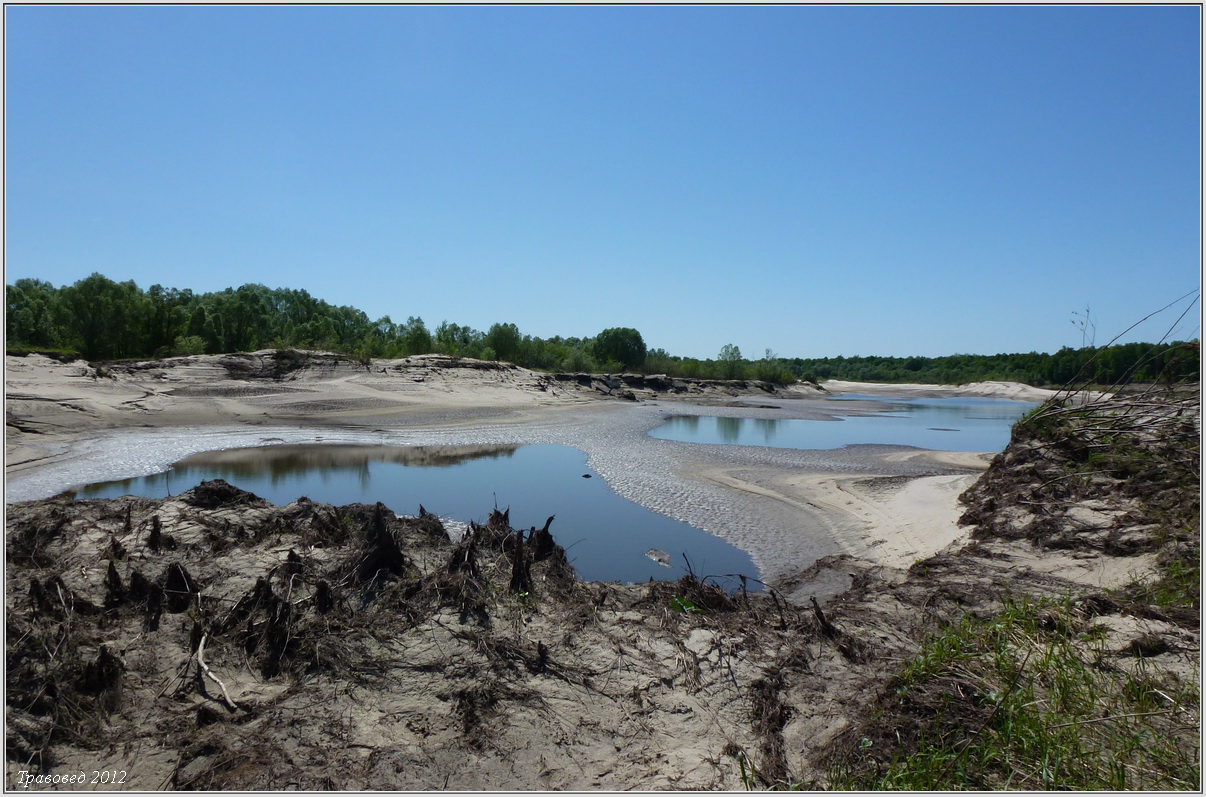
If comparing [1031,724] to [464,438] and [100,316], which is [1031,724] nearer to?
[464,438]

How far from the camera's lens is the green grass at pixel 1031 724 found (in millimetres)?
2984

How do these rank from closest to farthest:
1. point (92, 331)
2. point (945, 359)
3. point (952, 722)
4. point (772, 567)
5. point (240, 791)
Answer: point (240, 791) → point (952, 722) → point (772, 567) → point (92, 331) → point (945, 359)

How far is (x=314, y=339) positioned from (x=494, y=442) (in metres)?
34.2

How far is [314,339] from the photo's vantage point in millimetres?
48469

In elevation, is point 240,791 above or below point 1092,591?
below

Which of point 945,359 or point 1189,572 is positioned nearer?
point 1189,572

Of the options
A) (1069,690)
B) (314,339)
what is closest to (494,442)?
(1069,690)

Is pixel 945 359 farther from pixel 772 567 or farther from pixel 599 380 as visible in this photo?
pixel 772 567

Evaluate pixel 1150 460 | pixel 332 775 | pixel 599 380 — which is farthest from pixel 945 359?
pixel 332 775

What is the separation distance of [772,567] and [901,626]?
354 centimetres

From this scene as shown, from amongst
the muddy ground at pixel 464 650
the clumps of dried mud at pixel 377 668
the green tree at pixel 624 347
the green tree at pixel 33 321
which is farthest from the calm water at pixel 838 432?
the green tree at pixel 624 347

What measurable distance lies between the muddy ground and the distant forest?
1860 millimetres

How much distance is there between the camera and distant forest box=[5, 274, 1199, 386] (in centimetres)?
868

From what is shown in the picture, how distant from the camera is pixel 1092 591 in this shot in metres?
5.81
